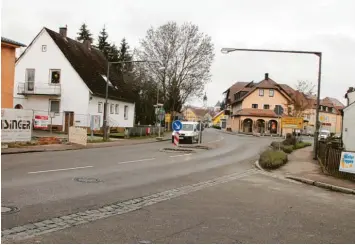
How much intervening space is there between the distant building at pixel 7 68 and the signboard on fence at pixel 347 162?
20729 mm

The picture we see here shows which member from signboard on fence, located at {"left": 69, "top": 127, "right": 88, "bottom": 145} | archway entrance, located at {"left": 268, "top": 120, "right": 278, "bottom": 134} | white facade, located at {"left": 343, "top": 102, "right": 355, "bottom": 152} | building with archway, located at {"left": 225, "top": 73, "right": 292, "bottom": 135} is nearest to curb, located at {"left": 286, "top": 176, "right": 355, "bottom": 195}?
signboard on fence, located at {"left": 69, "top": 127, "right": 88, "bottom": 145}

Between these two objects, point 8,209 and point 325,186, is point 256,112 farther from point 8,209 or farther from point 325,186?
point 8,209

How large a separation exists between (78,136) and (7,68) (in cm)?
650

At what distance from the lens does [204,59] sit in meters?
60.0

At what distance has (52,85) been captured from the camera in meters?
43.6

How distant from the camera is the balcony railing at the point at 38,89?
43.3m

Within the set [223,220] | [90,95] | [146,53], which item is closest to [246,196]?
[223,220]

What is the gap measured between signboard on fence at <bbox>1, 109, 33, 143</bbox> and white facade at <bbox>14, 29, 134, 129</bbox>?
1741 cm

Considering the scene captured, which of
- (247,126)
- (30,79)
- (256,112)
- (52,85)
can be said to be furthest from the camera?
(247,126)

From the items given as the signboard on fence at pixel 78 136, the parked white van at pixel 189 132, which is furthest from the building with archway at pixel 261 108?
the signboard on fence at pixel 78 136

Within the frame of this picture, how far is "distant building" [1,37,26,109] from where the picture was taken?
2809 centimetres

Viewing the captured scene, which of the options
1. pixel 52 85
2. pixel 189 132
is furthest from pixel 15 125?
pixel 52 85

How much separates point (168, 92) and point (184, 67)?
422 centimetres

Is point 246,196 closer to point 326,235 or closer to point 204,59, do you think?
point 326,235
